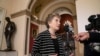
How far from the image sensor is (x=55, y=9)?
7.76 meters

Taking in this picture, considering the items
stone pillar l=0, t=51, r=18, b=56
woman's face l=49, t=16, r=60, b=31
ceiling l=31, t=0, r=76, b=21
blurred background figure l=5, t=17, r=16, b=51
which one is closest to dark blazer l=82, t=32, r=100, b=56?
woman's face l=49, t=16, r=60, b=31

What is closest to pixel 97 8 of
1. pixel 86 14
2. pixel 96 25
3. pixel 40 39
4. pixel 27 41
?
pixel 86 14

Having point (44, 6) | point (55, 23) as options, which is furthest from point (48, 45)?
point (44, 6)

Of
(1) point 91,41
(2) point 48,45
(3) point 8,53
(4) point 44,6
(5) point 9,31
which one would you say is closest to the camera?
(1) point 91,41

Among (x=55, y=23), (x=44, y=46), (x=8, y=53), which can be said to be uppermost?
(x=55, y=23)

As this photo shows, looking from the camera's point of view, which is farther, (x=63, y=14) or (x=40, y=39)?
(x=63, y=14)

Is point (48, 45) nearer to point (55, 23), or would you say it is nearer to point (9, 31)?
point (55, 23)

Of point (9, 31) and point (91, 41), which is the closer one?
point (91, 41)

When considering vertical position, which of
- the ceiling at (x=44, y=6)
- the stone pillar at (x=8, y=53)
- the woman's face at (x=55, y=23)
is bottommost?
the stone pillar at (x=8, y=53)

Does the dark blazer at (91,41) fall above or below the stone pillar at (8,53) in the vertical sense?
above

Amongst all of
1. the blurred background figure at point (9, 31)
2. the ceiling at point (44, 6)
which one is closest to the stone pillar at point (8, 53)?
the blurred background figure at point (9, 31)

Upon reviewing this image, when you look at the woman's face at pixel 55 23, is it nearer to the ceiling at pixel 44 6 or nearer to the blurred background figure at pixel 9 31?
the blurred background figure at pixel 9 31

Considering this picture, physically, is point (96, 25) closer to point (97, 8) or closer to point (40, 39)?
point (40, 39)

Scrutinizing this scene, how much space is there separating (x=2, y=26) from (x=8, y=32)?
0.49 meters
